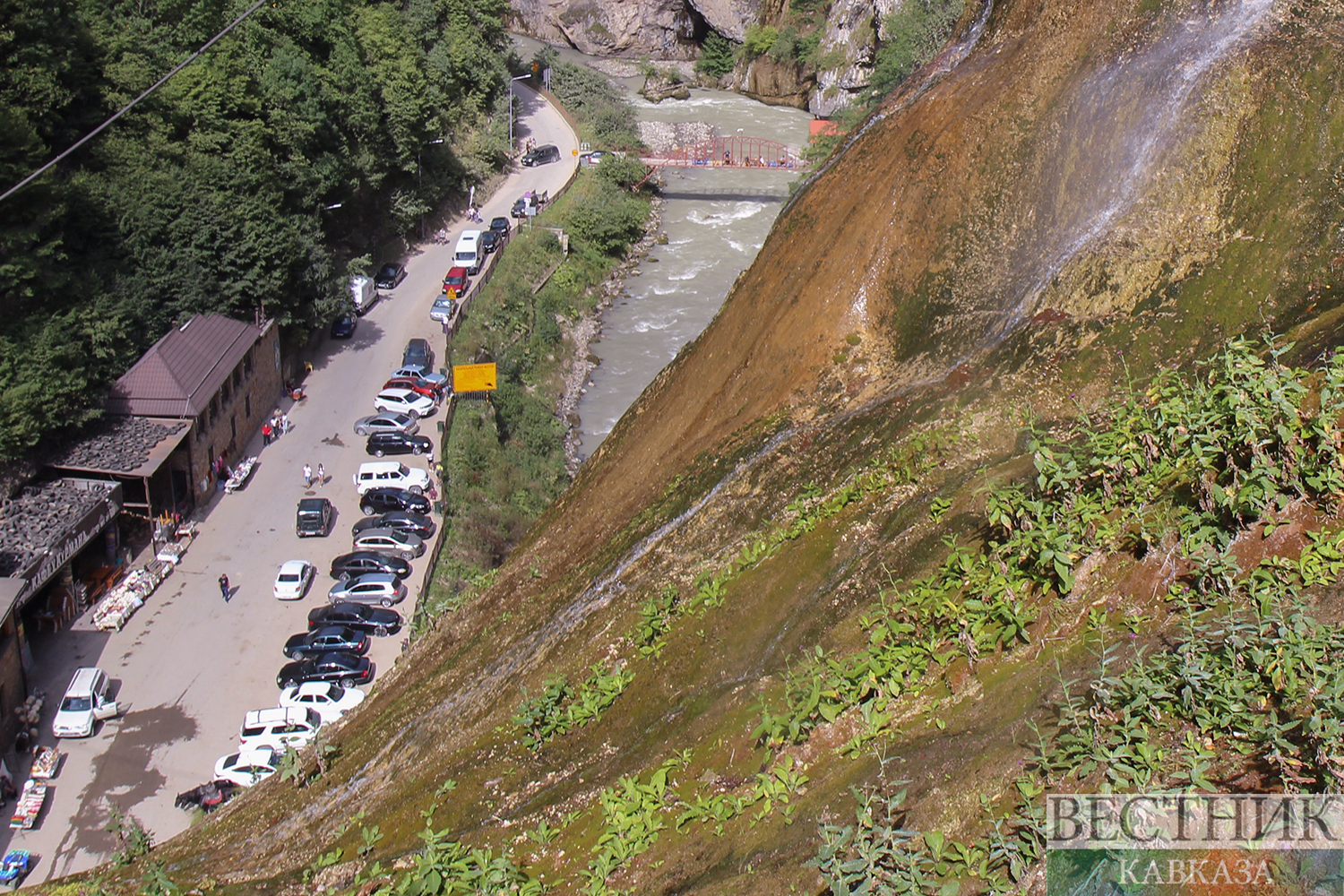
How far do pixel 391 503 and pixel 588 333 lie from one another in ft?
48.7

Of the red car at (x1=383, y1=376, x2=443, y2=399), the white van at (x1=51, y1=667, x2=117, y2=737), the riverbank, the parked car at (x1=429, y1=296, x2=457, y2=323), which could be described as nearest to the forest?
the parked car at (x1=429, y1=296, x2=457, y2=323)

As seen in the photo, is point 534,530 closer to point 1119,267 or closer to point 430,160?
point 1119,267

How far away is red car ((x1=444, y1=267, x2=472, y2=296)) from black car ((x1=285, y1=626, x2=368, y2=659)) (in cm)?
1894

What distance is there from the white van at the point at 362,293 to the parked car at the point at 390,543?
14399 mm

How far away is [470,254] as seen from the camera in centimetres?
4222

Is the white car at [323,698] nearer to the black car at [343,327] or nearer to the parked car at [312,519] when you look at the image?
the parked car at [312,519]

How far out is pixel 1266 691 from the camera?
17.1ft

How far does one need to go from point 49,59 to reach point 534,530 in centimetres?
2455

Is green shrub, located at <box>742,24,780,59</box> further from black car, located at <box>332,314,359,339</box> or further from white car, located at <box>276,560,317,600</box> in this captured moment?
white car, located at <box>276,560,317,600</box>

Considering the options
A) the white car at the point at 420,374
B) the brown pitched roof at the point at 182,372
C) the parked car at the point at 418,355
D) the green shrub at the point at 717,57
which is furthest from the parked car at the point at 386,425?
the green shrub at the point at 717,57

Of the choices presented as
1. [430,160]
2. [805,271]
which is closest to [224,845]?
[805,271]

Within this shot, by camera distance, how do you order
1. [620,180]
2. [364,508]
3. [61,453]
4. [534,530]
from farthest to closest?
[620,180] < [364,508] < [61,453] < [534,530]

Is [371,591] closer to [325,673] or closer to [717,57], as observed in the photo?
[325,673]

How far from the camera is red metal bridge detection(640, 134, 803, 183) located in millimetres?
55031
